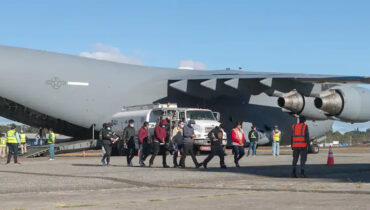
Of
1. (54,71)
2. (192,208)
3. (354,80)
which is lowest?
(192,208)

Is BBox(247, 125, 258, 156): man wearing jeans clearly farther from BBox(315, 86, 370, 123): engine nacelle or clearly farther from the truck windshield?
BBox(315, 86, 370, 123): engine nacelle

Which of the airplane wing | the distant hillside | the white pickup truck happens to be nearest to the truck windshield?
the white pickup truck

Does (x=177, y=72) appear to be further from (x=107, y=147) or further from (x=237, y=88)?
(x=107, y=147)

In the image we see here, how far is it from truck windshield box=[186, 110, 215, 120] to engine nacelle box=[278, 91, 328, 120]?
392cm

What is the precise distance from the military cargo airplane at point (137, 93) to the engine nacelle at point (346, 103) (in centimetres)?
4

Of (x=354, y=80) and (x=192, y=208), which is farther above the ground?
(x=354, y=80)

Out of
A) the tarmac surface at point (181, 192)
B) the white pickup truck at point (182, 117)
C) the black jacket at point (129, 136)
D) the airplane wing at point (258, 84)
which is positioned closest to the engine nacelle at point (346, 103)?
the airplane wing at point (258, 84)

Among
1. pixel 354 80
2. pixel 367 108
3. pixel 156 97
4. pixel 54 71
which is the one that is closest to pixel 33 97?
pixel 54 71

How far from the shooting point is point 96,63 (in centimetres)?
2970

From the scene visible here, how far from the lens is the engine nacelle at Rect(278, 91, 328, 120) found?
24500 millimetres

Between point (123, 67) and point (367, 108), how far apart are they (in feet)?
41.1

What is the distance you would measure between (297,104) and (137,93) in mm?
8995

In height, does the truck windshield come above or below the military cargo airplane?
below

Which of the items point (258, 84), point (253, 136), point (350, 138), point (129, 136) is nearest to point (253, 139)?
point (253, 136)
